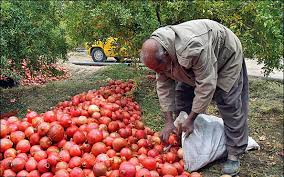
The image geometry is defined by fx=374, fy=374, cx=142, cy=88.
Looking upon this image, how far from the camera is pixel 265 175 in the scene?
4.11 meters

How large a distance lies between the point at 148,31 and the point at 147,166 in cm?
308

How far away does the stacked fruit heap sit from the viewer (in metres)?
3.18

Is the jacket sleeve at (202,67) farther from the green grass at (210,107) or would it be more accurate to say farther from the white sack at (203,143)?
the green grass at (210,107)

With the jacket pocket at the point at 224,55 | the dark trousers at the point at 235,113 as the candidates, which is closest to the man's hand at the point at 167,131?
the dark trousers at the point at 235,113

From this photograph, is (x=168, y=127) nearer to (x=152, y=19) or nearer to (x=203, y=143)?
(x=203, y=143)

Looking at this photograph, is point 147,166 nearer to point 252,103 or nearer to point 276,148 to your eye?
point 276,148

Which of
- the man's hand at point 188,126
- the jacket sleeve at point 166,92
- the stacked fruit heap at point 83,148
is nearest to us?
the stacked fruit heap at point 83,148

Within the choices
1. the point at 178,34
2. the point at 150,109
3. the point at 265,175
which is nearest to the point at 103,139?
the point at 178,34

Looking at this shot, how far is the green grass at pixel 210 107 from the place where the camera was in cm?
439

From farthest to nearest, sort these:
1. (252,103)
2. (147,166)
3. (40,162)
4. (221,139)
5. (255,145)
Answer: (252,103) → (255,145) → (221,139) → (147,166) → (40,162)

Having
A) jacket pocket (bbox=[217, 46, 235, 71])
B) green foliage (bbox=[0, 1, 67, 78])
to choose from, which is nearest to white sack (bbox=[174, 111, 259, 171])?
jacket pocket (bbox=[217, 46, 235, 71])

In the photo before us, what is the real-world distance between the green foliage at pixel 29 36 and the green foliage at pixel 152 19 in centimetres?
41

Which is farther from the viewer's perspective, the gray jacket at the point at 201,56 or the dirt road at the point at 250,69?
the dirt road at the point at 250,69

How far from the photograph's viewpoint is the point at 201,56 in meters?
3.22
